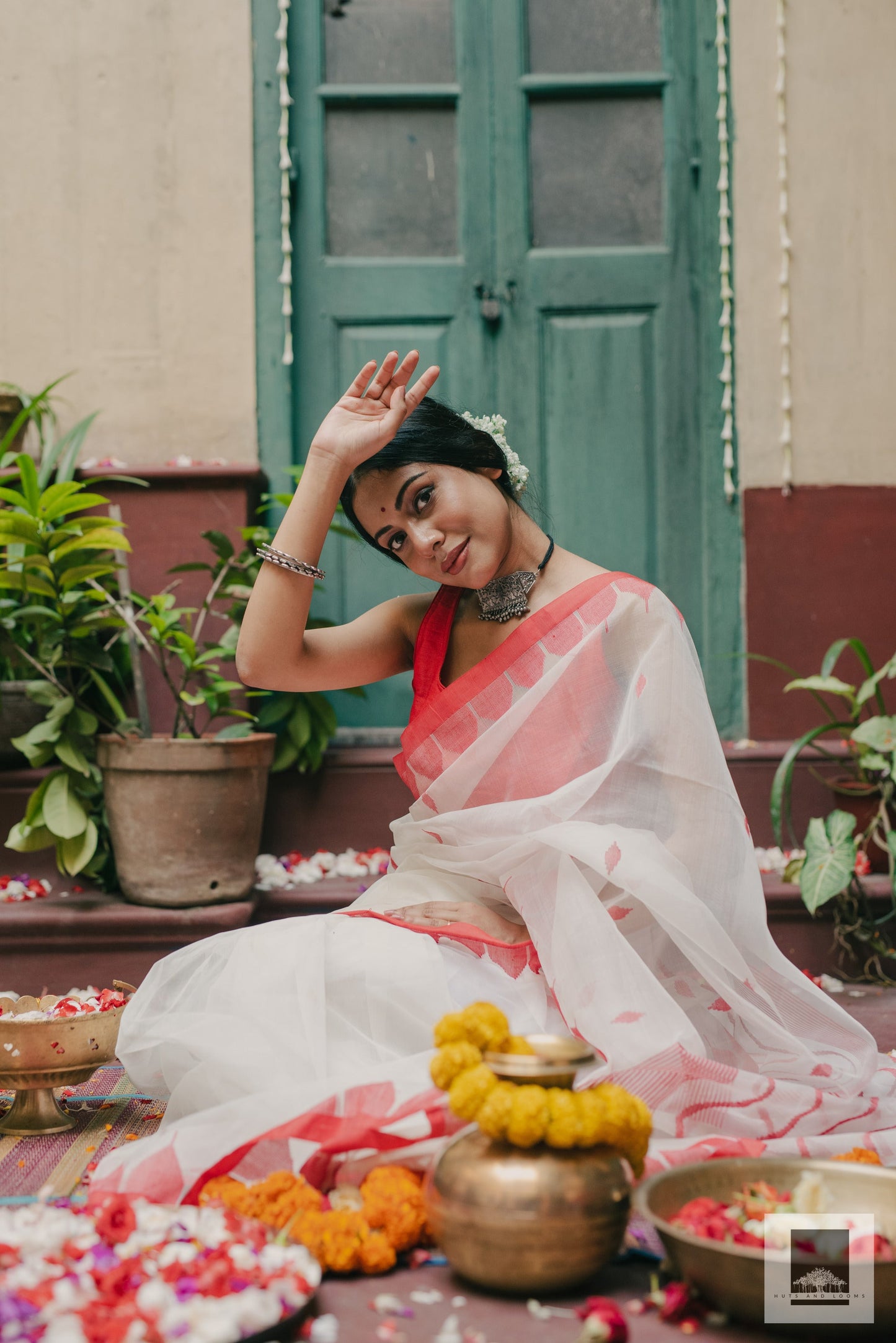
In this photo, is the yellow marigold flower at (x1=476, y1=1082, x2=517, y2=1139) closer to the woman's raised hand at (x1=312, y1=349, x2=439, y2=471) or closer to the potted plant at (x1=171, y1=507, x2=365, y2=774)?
the woman's raised hand at (x1=312, y1=349, x2=439, y2=471)

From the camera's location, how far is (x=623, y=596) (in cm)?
194

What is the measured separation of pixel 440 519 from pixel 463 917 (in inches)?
25.3

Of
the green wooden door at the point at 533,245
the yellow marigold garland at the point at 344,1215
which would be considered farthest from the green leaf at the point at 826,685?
the yellow marigold garland at the point at 344,1215

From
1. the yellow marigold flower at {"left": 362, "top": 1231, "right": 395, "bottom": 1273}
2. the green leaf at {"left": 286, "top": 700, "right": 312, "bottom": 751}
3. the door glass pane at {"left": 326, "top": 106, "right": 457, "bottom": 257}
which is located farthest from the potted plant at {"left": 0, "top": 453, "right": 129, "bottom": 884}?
the yellow marigold flower at {"left": 362, "top": 1231, "right": 395, "bottom": 1273}

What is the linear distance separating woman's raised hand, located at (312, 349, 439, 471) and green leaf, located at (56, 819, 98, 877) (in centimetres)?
135

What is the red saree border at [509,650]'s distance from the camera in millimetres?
1972

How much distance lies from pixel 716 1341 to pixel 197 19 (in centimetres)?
364

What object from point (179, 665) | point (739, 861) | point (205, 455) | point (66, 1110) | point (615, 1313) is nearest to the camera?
point (615, 1313)

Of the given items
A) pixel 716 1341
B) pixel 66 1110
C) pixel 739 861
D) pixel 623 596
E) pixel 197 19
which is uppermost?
pixel 197 19

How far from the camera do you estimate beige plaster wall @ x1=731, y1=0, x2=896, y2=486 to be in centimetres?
349

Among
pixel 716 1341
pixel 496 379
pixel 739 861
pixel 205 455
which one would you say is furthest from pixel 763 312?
pixel 716 1341

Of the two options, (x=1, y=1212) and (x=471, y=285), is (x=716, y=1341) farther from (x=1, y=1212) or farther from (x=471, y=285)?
(x=471, y=285)

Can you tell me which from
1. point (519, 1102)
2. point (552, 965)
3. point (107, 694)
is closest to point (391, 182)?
point (107, 694)

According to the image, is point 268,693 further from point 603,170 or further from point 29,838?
point 603,170
